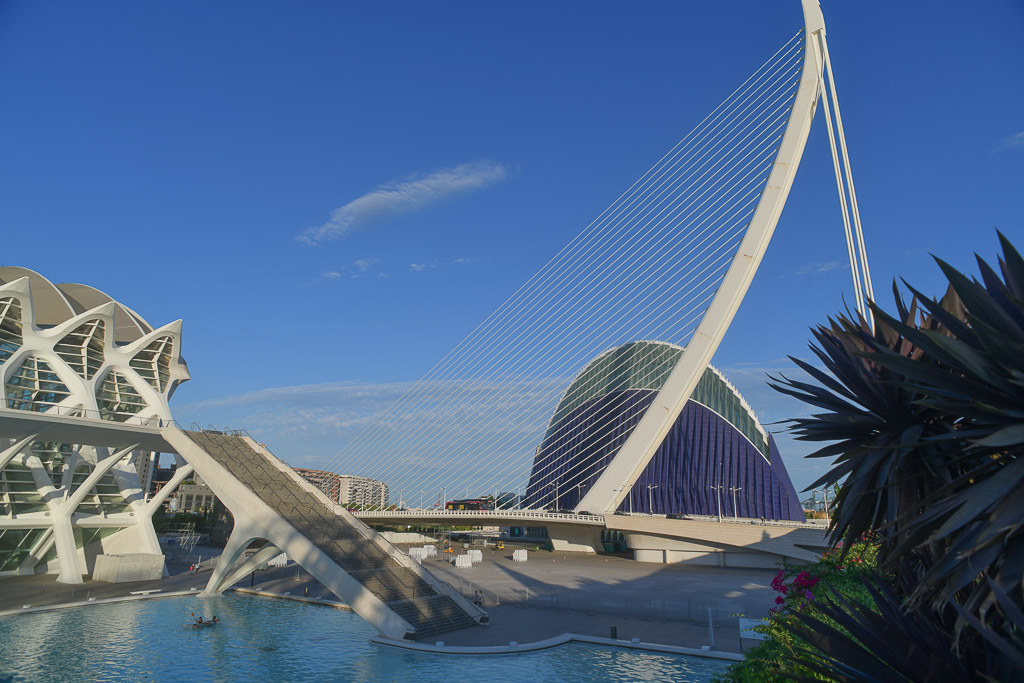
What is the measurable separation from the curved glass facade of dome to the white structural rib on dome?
12.1m

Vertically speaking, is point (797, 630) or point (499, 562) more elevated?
point (797, 630)

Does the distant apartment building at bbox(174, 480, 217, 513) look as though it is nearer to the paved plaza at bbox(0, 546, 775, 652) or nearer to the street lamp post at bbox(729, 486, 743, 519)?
the paved plaza at bbox(0, 546, 775, 652)

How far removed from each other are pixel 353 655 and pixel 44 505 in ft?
71.9

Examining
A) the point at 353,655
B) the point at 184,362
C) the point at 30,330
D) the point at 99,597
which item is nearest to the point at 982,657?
the point at 353,655

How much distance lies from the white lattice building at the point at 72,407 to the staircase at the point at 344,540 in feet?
17.4

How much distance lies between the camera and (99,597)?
22.4 metres

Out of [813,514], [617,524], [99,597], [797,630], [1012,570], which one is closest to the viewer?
[1012,570]

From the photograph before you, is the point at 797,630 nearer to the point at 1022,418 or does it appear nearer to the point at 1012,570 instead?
the point at 1012,570

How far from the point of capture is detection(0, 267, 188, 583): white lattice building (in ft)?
90.0

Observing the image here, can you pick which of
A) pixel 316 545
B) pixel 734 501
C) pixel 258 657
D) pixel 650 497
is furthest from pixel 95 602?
pixel 734 501

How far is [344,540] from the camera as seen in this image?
69.7 ft

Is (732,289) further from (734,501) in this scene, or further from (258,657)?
(258,657)

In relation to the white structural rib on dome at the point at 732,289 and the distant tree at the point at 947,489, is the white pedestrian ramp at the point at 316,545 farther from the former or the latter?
the white structural rib on dome at the point at 732,289

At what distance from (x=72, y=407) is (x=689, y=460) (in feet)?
148
